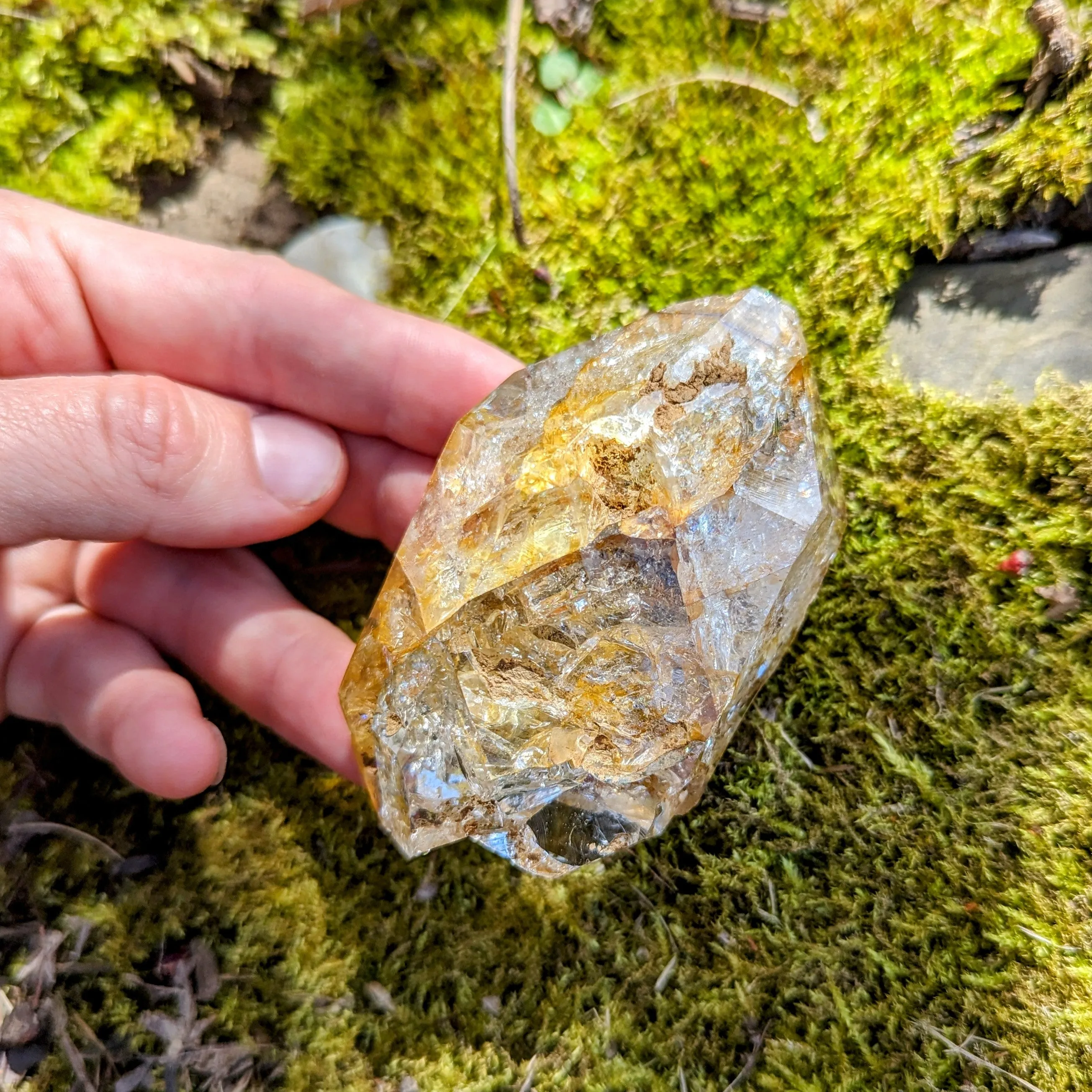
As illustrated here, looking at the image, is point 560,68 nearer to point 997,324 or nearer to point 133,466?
point 997,324

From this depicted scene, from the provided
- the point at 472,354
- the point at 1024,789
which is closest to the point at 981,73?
the point at 472,354

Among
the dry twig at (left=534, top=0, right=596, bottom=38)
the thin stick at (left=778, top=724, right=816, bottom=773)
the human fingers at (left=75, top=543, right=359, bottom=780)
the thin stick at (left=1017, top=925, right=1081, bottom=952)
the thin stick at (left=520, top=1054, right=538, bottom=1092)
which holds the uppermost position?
the dry twig at (left=534, top=0, right=596, bottom=38)

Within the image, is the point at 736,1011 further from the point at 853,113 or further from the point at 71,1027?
the point at 853,113

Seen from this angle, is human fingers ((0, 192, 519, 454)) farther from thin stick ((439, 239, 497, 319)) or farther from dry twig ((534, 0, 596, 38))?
dry twig ((534, 0, 596, 38))

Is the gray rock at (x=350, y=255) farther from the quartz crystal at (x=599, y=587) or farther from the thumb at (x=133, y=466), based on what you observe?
the quartz crystal at (x=599, y=587)

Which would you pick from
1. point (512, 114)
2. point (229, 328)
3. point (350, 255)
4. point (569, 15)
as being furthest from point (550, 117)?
point (229, 328)

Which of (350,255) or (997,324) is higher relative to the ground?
(997,324)

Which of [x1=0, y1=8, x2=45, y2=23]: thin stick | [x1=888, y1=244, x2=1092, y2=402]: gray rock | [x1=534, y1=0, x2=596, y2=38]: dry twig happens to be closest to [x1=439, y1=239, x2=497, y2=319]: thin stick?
[x1=534, y1=0, x2=596, y2=38]: dry twig
